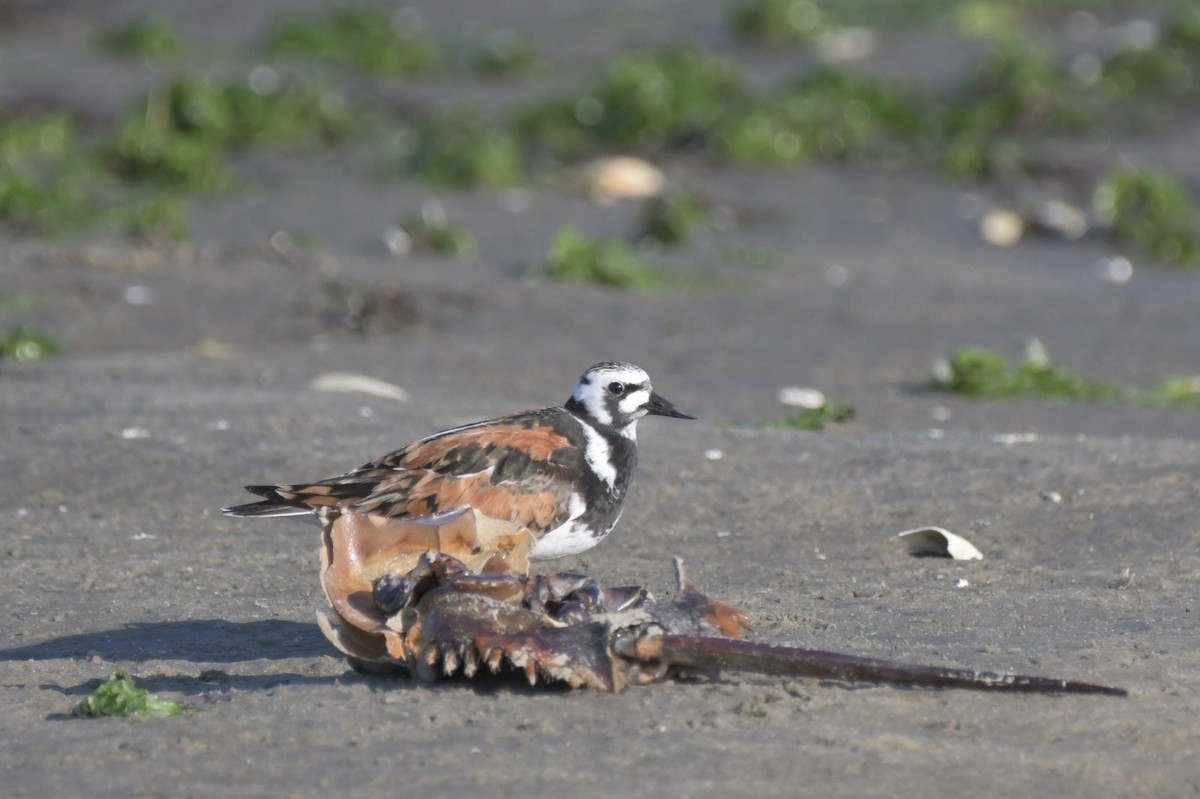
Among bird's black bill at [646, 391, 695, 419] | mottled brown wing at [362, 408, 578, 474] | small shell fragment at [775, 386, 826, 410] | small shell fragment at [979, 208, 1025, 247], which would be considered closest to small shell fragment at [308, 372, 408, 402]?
small shell fragment at [775, 386, 826, 410]

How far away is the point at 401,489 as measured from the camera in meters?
5.51

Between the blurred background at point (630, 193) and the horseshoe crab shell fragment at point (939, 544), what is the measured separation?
2.05 meters

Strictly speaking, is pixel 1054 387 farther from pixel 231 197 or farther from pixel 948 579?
pixel 231 197

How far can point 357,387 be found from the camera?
8.98 meters

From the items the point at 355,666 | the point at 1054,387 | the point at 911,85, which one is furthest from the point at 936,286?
the point at 355,666

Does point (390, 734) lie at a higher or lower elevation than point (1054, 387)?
lower

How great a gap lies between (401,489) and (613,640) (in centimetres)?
128

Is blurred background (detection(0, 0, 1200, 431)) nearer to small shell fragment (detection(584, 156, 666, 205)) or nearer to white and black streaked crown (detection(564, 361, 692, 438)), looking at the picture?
small shell fragment (detection(584, 156, 666, 205))

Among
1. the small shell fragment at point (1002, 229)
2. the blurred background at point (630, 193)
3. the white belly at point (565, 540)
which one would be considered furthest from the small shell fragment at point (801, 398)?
the small shell fragment at point (1002, 229)

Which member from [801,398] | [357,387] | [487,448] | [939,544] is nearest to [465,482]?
[487,448]

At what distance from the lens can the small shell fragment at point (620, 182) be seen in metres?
14.9

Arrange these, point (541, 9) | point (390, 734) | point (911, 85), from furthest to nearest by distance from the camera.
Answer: point (541, 9) < point (911, 85) < point (390, 734)

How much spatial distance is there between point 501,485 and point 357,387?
359cm

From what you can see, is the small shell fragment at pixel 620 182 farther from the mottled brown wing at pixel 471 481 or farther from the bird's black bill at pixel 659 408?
the mottled brown wing at pixel 471 481
